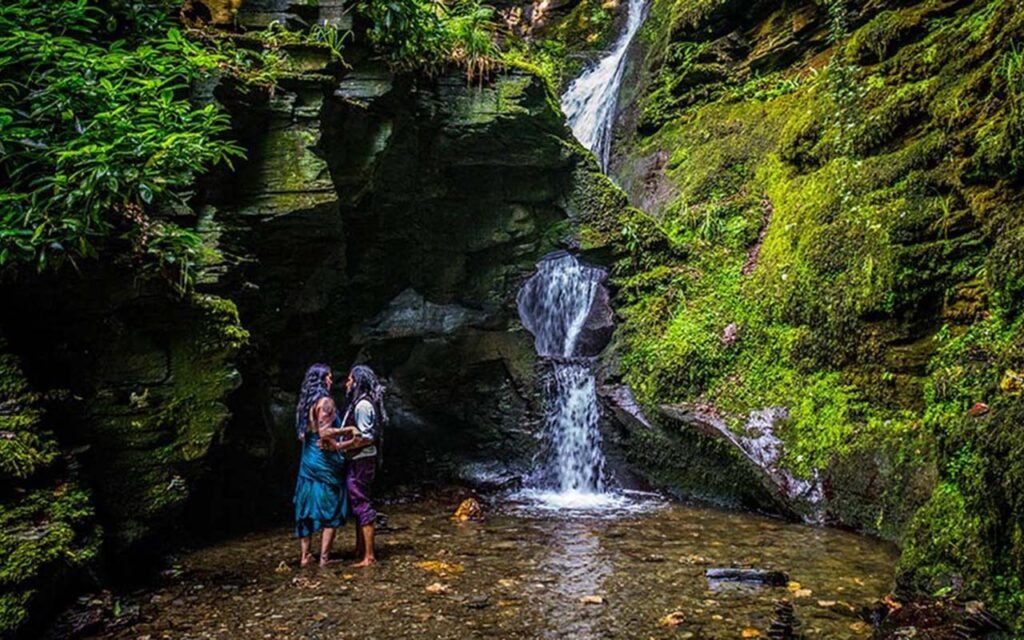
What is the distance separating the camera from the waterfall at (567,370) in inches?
421

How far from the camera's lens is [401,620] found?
482 cm

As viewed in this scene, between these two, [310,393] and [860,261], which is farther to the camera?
[860,261]

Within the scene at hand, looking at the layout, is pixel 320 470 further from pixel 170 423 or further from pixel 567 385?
pixel 567 385

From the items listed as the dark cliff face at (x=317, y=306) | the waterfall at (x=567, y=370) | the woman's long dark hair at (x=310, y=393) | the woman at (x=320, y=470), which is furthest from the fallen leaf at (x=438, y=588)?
the waterfall at (x=567, y=370)

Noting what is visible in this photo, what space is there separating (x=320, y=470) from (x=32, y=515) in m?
2.14

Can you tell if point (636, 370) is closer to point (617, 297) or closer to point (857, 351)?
point (617, 297)

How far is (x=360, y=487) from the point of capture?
6223 mm

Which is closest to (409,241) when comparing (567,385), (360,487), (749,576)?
(567,385)

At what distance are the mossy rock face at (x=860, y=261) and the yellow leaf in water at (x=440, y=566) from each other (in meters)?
3.52

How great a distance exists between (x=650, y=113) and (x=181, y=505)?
12.2m

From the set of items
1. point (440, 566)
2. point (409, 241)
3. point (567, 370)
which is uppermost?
point (409, 241)

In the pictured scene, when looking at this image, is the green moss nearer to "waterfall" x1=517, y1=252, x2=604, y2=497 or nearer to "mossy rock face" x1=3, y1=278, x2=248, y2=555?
"mossy rock face" x1=3, y1=278, x2=248, y2=555

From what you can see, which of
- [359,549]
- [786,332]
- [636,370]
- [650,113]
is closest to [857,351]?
[786,332]

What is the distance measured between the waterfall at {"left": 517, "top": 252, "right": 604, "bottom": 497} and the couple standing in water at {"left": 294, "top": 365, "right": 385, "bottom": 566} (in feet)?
15.1
